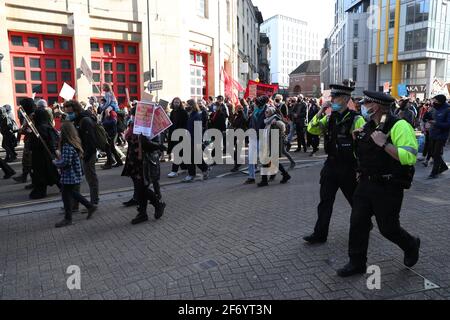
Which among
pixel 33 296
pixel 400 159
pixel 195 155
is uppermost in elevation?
pixel 400 159

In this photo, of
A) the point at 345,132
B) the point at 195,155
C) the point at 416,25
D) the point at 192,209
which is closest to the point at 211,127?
the point at 195,155

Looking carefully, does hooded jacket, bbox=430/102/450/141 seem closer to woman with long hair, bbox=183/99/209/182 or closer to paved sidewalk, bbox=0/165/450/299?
paved sidewalk, bbox=0/165/450/299

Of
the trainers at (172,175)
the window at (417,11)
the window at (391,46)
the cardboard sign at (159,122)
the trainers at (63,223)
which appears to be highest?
the window at (417,11)

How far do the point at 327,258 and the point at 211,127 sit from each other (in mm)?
7761

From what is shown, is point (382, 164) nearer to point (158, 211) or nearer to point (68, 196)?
point (158, 211)

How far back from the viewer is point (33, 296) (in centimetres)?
383

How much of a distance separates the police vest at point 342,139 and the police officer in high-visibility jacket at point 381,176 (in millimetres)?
532

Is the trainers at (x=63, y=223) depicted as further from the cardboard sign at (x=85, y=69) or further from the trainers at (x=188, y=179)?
the cardboard sign at (x=85, y=69)

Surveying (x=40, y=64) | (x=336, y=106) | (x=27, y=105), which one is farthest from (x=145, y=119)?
(x=40, y=64)

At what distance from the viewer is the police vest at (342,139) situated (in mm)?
4367

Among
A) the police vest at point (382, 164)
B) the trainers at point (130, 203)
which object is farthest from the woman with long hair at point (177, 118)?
the police vest at point (382, 164)

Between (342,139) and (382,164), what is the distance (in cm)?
88
